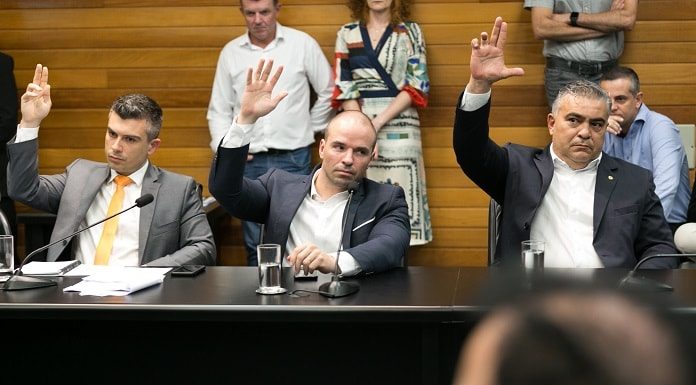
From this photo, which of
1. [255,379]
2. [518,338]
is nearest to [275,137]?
[255,379]

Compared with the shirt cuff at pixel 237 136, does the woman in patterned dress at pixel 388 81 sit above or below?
above

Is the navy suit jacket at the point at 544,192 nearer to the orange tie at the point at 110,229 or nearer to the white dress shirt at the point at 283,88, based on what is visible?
the orange tie at the point at 110,229

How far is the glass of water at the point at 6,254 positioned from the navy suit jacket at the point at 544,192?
1.41m

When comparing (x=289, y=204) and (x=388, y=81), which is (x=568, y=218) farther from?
(x=388, y=81)

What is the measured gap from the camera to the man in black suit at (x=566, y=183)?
126 inches

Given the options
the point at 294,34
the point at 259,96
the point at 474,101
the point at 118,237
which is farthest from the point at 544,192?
the point at 294,34

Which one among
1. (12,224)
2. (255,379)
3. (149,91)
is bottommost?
(255,379)

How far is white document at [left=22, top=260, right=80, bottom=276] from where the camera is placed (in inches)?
115

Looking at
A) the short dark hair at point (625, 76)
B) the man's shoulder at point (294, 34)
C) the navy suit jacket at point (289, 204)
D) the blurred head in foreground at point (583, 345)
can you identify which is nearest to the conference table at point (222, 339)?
the navy suit jacket at point (289, 204)

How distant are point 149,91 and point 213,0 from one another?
615 mm

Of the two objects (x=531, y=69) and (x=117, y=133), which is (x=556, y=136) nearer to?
(x=117, y=133)

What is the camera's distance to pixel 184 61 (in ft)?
18.0

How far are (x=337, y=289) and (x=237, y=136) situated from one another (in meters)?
0.74

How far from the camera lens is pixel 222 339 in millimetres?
2686
